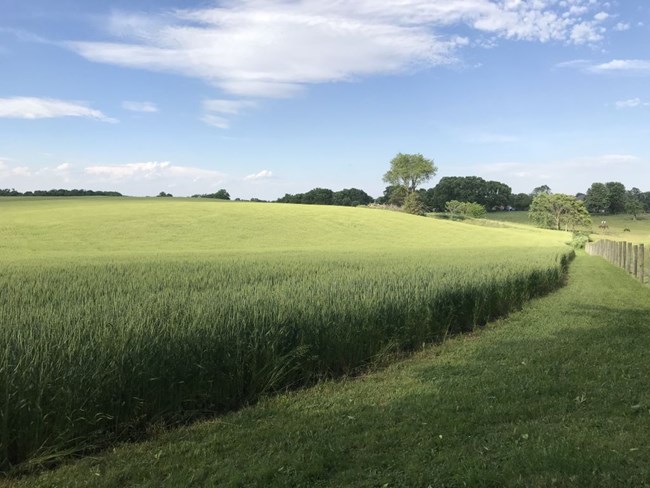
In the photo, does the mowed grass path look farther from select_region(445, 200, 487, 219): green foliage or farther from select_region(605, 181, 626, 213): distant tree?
select_region(605, 181, 626, 213): distant tree

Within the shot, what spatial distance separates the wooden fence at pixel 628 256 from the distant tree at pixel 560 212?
7363cm

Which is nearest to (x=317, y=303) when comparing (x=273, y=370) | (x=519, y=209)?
(x=273, y=370)

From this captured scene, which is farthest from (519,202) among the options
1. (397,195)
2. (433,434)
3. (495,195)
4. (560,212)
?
(433,434)

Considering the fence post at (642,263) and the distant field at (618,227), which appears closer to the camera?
the fence post at (642,263)

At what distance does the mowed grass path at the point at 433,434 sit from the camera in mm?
4125

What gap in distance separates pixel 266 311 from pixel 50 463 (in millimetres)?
3446

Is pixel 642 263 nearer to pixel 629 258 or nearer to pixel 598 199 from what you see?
pixel 629 258

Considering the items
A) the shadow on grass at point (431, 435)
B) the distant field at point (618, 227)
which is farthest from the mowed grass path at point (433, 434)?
the distant field at point (618, 227)

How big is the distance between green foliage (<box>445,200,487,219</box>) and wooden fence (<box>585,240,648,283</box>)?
3793 inches

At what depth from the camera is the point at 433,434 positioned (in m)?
5.04

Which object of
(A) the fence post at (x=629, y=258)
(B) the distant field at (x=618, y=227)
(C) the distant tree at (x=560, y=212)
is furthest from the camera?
(C) the distant tree at (x=560, y=212)

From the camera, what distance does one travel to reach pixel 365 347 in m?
8.48

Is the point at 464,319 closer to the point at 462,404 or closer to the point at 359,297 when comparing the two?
the point at 359,297

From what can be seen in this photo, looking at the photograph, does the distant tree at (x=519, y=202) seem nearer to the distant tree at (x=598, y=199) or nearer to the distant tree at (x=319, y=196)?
the distant tree at (x=598, y=199)
